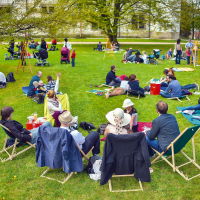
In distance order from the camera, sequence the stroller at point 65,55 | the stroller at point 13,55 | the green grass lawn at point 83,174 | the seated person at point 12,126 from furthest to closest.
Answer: the stroller at point 13,55 → the stroller at point 65,55 → the seated person at point 12,126 → the green grass lawn at point 83,174

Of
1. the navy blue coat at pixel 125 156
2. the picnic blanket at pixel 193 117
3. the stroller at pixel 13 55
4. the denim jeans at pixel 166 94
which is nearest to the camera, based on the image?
the navy blue coat at pixel 125 156

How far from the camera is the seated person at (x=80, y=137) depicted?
4797 millimetres

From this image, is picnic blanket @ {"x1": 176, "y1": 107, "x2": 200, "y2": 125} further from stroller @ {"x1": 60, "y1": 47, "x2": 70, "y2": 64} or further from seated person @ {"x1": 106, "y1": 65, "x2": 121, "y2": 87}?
stroller @ {"x1": 60, "y1": 47, "x2": 70, "y2": 64}

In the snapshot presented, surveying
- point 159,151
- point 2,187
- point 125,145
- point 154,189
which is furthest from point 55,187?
point 159,151

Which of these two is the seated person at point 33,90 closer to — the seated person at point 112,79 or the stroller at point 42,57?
the seated person at point 112,79

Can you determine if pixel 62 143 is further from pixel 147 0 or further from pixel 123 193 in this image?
pixel 147 0

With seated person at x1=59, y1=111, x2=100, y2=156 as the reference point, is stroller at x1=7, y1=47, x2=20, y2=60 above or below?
above

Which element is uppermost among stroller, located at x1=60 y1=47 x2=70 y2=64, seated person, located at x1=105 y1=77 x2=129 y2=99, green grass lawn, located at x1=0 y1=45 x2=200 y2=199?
stroller, located at x1=60 y1=47 x2=70 y2=64

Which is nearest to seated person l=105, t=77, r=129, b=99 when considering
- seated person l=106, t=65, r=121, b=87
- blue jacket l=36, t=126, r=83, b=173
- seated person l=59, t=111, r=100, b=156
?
seated person l=106, t=65, r=121, b=87

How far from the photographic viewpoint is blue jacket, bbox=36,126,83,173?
4.41m

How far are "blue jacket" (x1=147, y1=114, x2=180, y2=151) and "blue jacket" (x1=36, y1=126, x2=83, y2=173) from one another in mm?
1643

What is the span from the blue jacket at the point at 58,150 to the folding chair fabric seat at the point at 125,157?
2.01 ft

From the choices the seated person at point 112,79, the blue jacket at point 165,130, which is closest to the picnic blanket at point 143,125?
the blue jacket at point 165,130

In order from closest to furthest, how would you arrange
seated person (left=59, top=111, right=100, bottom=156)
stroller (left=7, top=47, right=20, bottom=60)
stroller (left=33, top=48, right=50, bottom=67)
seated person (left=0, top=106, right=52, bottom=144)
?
seated person (left=59, top=111, right=100, bottom=156)
seated person (left=0, top=106, right=52, bottom=144)
stroller (left=33, top=48, right=50, bottom=67)
stroller (left=7, top=47, right=20, bottom=60)
